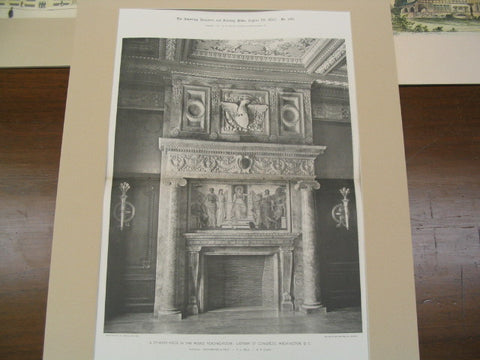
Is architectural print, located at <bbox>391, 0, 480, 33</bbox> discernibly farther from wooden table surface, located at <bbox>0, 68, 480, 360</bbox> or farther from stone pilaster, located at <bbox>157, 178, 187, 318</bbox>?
stone pilaster, located at <bbox>157, 178, 187, 318</bbox>

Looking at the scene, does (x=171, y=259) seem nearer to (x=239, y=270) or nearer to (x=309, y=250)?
(x=239, y=270)

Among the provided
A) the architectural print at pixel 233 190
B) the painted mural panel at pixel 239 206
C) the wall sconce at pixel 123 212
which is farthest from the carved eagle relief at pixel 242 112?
the wall sconce at pixel 123 212

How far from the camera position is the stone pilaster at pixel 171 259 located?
1.83ft

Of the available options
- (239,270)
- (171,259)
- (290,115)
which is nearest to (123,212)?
(171,259)

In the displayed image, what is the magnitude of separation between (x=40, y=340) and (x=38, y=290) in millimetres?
78

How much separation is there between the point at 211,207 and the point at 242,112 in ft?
0.61

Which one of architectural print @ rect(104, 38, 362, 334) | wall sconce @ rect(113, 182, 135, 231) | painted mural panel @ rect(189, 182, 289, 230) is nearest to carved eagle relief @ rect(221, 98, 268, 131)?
architectural print @ rect(104, 38, 362, 334)

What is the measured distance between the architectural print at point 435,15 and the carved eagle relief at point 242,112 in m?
0.32

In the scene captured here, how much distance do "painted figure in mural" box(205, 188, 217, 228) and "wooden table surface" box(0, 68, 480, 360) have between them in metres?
0.27

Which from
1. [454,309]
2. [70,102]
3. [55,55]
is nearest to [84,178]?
[70,102]

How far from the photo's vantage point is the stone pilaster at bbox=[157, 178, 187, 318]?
0.56 meters

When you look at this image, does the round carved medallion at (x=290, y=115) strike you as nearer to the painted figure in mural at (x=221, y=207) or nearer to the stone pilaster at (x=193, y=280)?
the painted figure in mural at (x=221, y=207)

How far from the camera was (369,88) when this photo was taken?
62 cm

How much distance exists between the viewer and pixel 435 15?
27.0 inches
